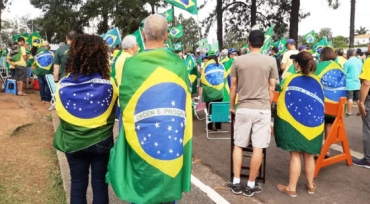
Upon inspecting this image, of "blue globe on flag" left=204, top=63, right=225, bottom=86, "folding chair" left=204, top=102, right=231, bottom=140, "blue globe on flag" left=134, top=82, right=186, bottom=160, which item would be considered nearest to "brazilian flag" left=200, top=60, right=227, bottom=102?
"blue globe on flag" left=204, top=63, right=225, bottom=86

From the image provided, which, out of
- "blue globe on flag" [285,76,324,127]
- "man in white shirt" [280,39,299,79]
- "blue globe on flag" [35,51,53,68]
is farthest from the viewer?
"blue globe on flag" [35,51,53,68]

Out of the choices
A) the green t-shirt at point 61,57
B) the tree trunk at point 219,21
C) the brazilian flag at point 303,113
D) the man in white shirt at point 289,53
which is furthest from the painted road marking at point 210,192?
the tree trunk at point 219,21

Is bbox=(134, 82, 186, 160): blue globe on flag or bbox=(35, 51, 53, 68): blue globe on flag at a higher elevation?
bbox=(35, 51, 53, 68): blue globe on flag

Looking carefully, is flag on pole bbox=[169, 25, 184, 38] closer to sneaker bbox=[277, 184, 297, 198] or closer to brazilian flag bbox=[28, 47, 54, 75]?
brazilian flag bbox=[28, 47, 54, 75]

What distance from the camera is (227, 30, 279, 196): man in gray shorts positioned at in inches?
156

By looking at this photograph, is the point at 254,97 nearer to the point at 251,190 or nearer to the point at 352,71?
the point at 251,190

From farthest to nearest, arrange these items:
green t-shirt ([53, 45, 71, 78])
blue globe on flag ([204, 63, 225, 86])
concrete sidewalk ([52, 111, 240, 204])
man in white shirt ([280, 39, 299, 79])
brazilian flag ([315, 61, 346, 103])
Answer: man in white shirt ([280, 39, 299, 79]) < green t-shirt ([53, 45, 71, 78]) < blue globe on flag ([204, 63, 225, 86]) < brazilian flag ([315, 61, 346, 103]) < concrete sidewalk ([52, 111, 240, 204])

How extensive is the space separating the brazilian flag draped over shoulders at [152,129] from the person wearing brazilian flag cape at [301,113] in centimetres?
191

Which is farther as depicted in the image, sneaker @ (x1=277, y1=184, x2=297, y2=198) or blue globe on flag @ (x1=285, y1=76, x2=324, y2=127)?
sneaker @ (x1=277, y1=184, x2=297, y2=198)

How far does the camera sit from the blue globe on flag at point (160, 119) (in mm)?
2383

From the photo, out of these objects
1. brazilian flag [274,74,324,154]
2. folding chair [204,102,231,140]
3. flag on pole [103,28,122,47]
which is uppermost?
flag on pole [103,28,122,47]

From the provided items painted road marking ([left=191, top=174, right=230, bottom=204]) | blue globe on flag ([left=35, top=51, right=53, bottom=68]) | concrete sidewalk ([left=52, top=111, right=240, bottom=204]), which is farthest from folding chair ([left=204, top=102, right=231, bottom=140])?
blue globe on flag ([left=35, top=51, right=53, bottom=68])

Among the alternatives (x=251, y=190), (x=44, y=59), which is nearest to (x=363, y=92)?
(x=251, y=190)

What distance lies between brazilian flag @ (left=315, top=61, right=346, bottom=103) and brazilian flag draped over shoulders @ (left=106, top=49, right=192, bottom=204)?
3626 mm
